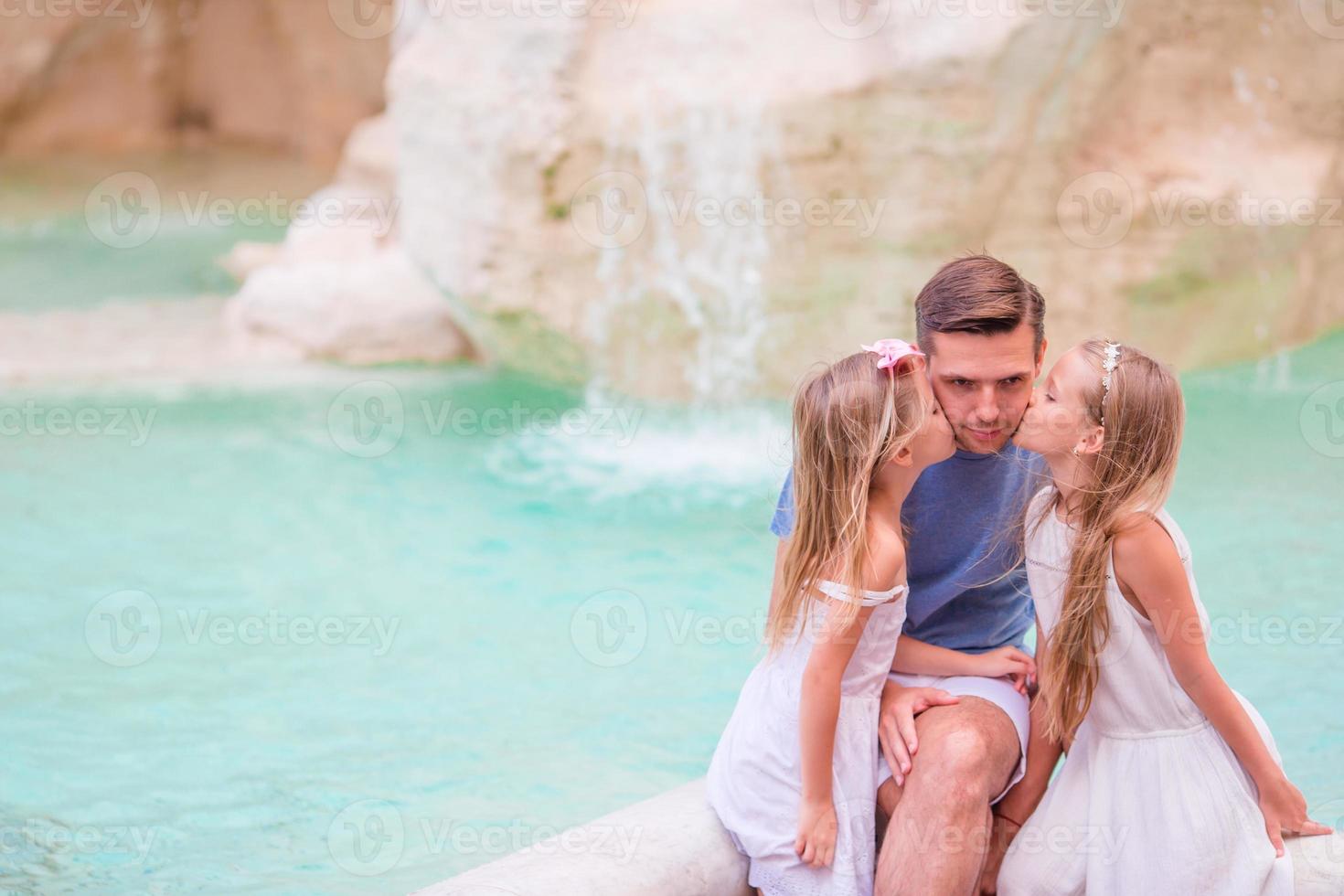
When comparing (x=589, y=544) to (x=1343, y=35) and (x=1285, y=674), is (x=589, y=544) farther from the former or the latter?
(x=1343, y=35)

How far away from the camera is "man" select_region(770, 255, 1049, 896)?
213 cm

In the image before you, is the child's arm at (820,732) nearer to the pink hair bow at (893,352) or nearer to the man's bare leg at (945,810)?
the man's bare leg at (945,810)

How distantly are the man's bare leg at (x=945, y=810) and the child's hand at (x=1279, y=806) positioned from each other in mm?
396

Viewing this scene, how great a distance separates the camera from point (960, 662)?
7.89 feet

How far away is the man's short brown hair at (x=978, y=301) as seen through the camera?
2.26 meters

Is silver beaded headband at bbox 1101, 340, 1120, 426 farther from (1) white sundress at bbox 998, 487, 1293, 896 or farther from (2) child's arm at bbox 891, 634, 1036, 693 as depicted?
(2) child's arm at bbox 891, 634, 1036, 693

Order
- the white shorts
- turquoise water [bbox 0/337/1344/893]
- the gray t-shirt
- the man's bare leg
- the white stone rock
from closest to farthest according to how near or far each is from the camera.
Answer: the man's bare leg < the white shorts < the gray t-shirt < turquoise water [bbox 0/337/1344/893] < the white stone rock

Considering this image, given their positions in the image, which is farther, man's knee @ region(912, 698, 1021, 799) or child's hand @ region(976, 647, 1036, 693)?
child's hand @ region(976, 647, 1036, 693)

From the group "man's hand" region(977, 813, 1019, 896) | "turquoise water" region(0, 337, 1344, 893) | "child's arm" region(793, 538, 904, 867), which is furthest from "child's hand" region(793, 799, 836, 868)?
"turquoise water" region(0, 337, 1344, 893)

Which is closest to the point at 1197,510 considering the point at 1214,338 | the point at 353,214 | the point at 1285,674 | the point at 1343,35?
the point at 1285,674

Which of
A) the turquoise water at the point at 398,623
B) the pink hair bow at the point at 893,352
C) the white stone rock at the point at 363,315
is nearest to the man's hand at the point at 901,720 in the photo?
the pink hair bow at the point at 893,352

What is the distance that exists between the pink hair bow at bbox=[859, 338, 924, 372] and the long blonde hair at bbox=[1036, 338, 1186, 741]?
0.91 ft

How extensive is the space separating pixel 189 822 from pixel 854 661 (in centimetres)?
165

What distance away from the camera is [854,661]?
7.61ft
